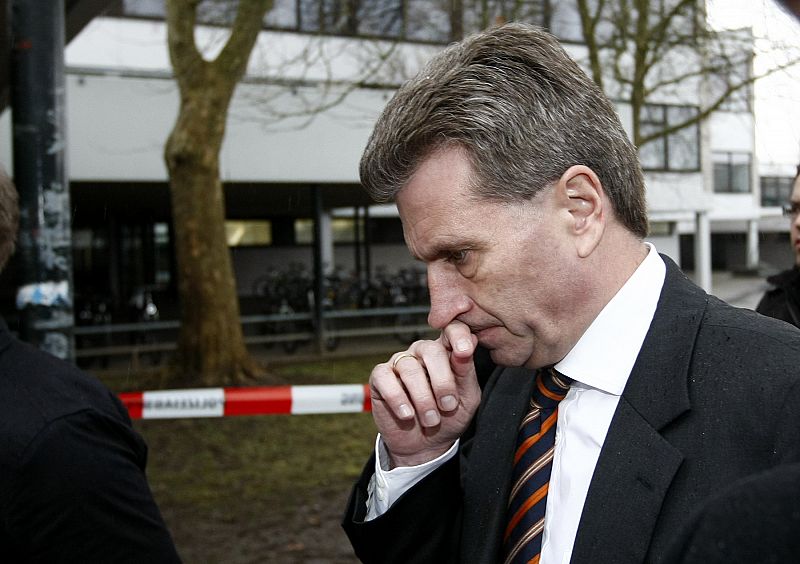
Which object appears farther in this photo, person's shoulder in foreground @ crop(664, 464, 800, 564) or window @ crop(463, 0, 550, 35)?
window @ crop(463, 0, 550, 35)

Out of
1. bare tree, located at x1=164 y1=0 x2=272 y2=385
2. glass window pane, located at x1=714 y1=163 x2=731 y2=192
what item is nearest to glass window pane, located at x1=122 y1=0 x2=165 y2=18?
bare tree, located at x1=164 y1=0 x2=272 y2=385

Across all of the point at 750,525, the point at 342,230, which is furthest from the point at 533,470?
the point at 342,230

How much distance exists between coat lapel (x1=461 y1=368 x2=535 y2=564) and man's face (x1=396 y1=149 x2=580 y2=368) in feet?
0.55

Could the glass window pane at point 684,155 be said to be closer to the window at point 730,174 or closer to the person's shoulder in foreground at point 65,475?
the window at point 730,174

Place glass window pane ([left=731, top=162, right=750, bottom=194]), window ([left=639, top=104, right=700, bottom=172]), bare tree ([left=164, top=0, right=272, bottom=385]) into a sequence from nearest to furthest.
Answer: 1. bare tree ([left=164, top=0, right=272, bottom=385])
2. window ([left=639, top=104, right=700, bottom=172])
3. glass window pane ([left=731, top=162, right=750, bottom=194])

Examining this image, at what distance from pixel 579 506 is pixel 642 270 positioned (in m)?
0.46

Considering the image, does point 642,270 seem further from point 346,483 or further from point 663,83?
point 663,83

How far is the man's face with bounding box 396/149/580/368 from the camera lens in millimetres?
1502

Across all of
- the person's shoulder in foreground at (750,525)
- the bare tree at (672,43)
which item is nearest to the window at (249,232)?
the bare tree at (672,43)

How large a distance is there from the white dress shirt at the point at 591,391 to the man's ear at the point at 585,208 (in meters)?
0.12

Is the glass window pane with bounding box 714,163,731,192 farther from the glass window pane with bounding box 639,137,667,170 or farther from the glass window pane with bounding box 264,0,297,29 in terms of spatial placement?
the glass window pane with bounding box 264,0,297,29

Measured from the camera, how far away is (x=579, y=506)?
1.43m

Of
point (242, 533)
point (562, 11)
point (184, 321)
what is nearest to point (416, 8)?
point (562, 11)

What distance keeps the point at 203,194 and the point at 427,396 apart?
8601mm
